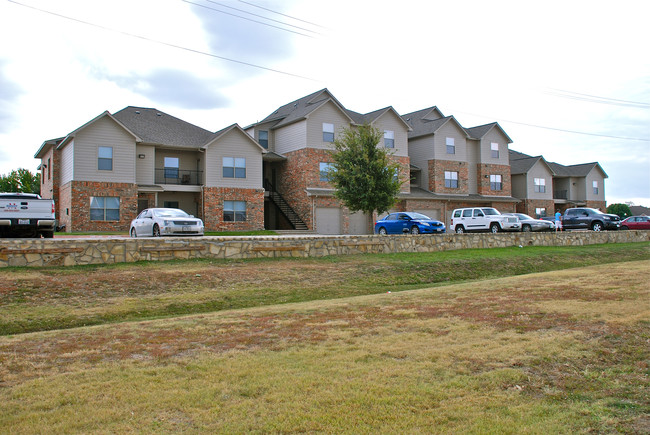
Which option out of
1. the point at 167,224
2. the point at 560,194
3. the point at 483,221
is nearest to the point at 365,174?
the point at 483,221

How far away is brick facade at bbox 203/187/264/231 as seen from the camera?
3422 centimetres

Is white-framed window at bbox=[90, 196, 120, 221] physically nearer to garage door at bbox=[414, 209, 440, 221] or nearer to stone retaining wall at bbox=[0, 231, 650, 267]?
stone retaining wall at bbox=[0, 231, 650, 267]

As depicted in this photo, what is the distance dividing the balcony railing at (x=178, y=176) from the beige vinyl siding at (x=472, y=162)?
24883 millimetres

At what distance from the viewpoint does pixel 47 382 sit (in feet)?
16.9

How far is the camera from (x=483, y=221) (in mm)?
29969

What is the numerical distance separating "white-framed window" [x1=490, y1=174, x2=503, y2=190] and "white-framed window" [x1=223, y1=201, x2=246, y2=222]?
24568 mm

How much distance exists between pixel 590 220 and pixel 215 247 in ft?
86.1

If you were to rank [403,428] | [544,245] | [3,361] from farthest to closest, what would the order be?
[544,245], [3,361], [403,428]

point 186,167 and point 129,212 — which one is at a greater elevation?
point 186,167

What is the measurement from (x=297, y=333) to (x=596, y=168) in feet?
197

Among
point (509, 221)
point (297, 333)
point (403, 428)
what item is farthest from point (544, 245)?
point (403, 428)

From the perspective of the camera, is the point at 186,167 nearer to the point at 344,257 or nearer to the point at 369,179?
the point at 369,179

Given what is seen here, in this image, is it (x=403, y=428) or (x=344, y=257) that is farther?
(x=344, y=257)

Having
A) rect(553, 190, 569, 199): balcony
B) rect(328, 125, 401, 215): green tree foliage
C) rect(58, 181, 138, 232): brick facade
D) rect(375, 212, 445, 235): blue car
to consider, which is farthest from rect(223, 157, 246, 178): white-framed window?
rect(553, 190, 569, 199): balcony
